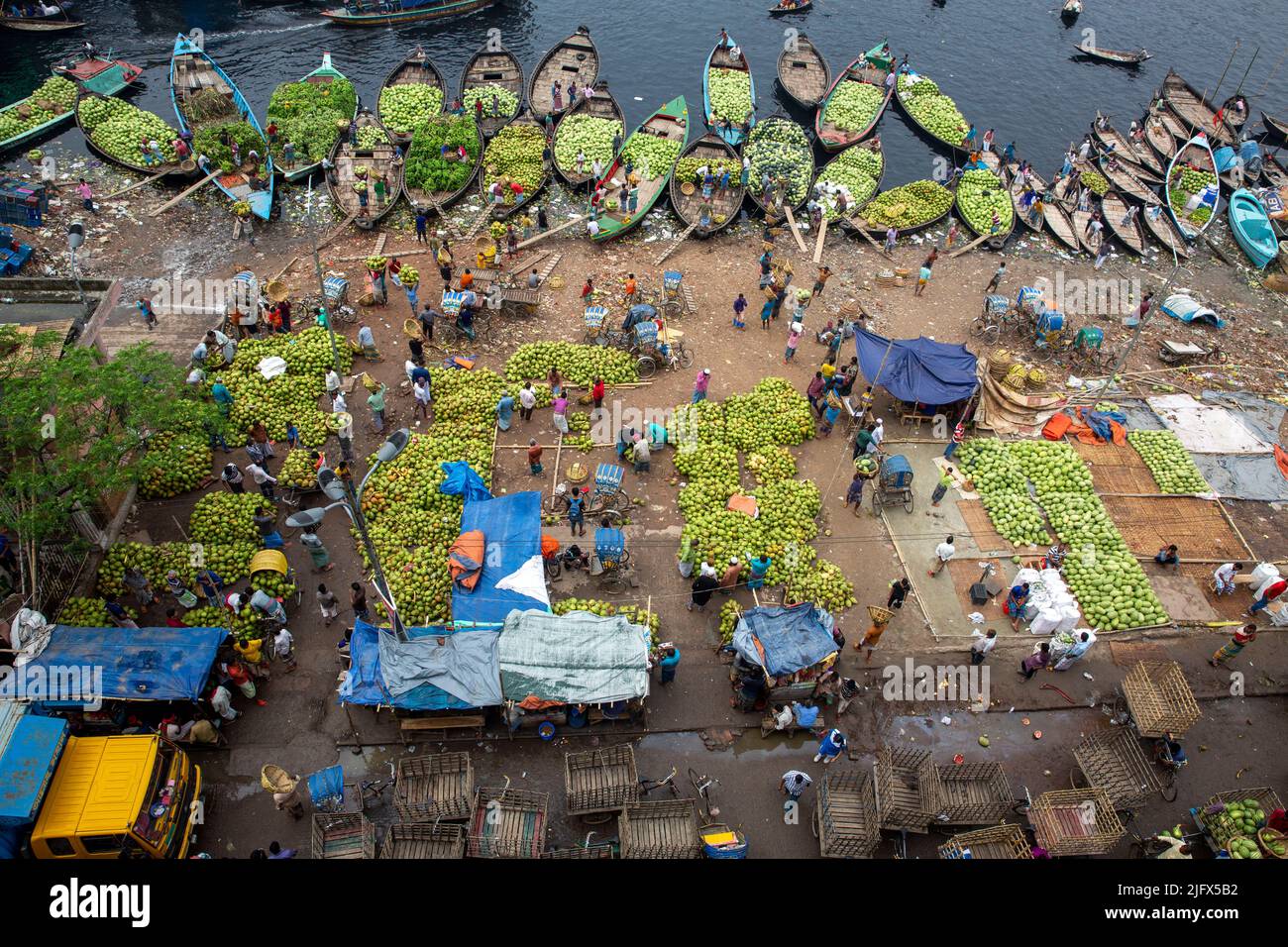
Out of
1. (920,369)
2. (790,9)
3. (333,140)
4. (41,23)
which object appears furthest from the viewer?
(790,9)

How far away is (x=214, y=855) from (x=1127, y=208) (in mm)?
41882

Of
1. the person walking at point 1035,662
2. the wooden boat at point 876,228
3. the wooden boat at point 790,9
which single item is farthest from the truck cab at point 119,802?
Result: the wooden boat at point 790,9

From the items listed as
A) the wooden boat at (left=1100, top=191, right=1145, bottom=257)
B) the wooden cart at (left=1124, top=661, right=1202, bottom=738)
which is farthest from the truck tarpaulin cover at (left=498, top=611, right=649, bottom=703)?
the wooden boat at (left=1100, top=191, right=1145, bottom=257)

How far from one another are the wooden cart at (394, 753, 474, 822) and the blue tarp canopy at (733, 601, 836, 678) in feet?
21.5

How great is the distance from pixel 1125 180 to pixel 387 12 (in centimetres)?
4288

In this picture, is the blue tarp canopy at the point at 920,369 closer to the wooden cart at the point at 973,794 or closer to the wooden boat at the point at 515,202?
the wooden cart at the point at 973,794

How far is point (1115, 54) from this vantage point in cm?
5106

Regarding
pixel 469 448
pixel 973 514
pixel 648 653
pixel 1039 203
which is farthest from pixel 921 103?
pixel 648 653

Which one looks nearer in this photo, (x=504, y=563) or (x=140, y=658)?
(x=140, y=658)

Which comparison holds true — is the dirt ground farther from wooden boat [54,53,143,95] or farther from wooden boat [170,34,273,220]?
wooden boat [54,53,143,95]

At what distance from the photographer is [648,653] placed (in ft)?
57.5

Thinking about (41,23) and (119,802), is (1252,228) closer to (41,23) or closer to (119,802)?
(119,802)

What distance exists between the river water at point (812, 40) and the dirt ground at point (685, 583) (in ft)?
43.7

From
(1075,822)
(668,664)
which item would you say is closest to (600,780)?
(668,664)
